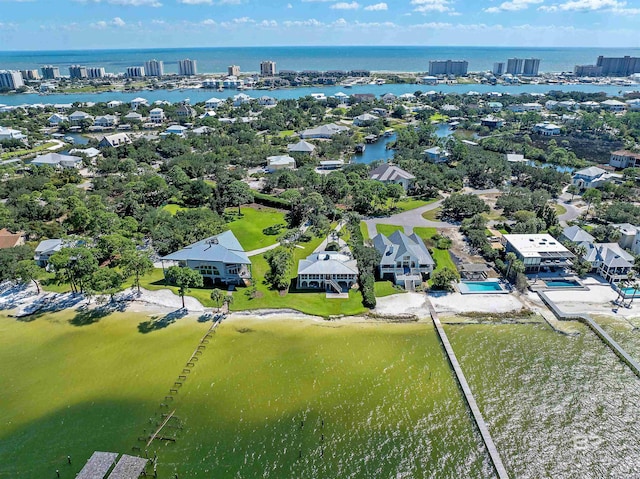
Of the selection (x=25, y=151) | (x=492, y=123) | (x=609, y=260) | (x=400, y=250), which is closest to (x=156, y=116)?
(x=25, y=151)

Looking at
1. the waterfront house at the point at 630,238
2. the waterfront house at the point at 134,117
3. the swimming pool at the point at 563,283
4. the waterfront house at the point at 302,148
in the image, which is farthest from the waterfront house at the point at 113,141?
the waterfront house at the point at 630,238

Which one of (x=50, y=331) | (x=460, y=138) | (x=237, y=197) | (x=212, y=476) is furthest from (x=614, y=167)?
(x=50, y=331)

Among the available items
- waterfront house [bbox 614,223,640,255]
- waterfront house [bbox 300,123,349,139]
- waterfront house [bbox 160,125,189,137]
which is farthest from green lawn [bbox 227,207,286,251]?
waterfront house [bbox 160,125,189,137]

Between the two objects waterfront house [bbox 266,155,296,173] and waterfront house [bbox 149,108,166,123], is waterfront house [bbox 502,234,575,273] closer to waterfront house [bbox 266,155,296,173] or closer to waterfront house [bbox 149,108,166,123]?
waterfront house [bbox 266,155,296,173]

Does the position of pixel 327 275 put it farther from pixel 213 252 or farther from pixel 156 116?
pixel 156 116

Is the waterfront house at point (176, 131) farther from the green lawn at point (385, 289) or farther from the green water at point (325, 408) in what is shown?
the green water at point (325, 408)
